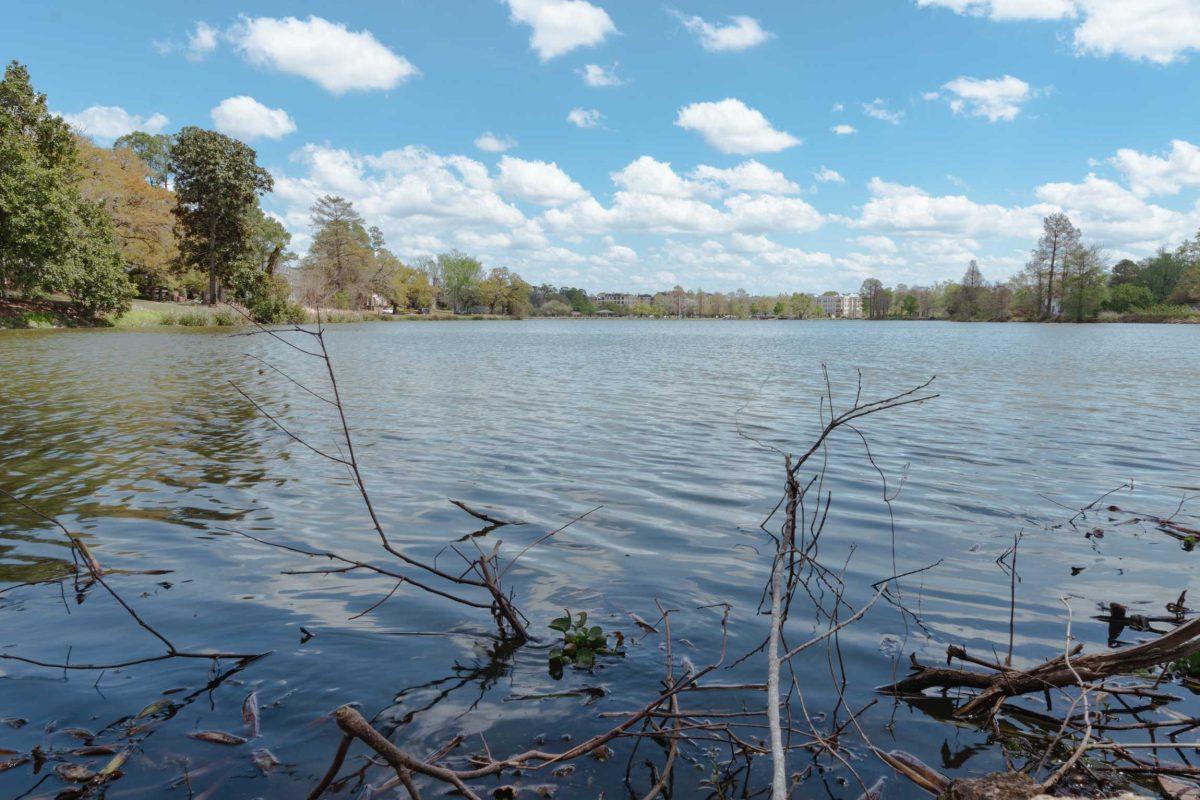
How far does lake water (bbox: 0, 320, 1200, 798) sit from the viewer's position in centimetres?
364

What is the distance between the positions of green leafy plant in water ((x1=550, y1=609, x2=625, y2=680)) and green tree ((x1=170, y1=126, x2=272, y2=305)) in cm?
6705

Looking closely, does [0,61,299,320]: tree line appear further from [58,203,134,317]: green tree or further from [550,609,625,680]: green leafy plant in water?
[550,609,625,680]: green leafy plant in water

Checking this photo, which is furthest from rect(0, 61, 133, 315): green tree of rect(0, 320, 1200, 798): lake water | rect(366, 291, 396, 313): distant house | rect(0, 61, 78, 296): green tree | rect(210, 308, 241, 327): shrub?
rect(366, 291, 396, 313): distant house

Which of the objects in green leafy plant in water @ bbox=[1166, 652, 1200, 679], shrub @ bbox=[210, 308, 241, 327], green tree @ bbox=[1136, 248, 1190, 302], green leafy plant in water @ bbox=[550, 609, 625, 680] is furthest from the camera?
green tree @ bbox=[1136, 248, 1190, 302]

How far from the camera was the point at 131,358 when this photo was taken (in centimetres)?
2562

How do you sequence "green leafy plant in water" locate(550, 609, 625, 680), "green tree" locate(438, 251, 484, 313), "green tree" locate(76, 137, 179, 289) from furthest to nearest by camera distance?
"green tree" locate(438, 251, 484, 313) < "green tree" locate(76, 137, 179, 289) < "green leafy plant in water" locate(550, 609, 625, 680)

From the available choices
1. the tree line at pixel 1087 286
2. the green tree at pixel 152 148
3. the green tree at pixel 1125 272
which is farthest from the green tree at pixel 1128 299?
the green tree at pixel 152 148

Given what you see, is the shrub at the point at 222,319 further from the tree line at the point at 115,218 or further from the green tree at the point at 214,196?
the green tree at the point at 214,196

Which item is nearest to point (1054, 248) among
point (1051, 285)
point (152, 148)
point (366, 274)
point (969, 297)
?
point (1051, 285)

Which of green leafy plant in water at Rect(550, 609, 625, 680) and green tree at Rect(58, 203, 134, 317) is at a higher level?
green tree at Rect(58, 203, 134, 317)

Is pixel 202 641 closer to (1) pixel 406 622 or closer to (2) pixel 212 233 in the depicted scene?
(1) pixel 406 622

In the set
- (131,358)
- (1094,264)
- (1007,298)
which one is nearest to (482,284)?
(1007,298)

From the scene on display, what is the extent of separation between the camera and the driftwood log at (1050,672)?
9.45 ft

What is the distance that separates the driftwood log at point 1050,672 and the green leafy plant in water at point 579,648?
5.44ft
